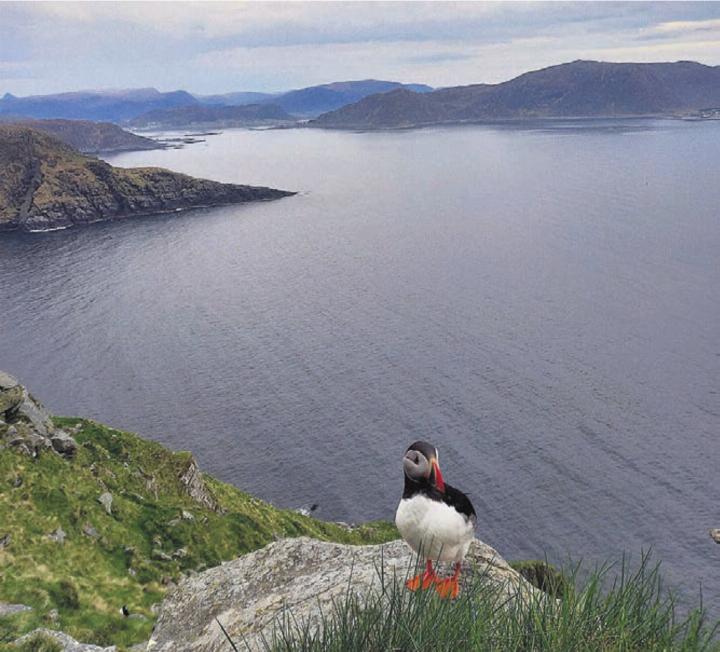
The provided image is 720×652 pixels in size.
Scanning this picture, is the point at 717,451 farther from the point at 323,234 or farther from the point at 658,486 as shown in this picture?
the point at 323,234

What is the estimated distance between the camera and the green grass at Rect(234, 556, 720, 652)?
7.66 metres

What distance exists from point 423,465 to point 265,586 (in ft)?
44.3

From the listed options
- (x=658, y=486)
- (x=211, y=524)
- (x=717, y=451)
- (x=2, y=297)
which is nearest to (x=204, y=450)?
(x=211, y=524)

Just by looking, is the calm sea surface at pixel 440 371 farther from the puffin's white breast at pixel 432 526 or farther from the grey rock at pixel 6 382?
the puffin's white breast at pixel 432 526

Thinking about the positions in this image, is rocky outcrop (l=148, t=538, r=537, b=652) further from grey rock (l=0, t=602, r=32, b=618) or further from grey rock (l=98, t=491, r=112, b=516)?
grey rock (l=98, t=491, r=112, b=516)

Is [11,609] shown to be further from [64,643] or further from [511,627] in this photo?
[511,627]

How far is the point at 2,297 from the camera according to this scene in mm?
142875

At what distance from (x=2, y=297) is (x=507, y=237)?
130454 millimetres

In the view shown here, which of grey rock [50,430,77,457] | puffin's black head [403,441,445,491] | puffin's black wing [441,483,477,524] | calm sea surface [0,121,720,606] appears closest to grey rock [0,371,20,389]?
grey rock [50,430,77,457]

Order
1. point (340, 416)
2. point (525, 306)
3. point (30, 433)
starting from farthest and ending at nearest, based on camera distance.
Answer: point (525, 306) → point (340, 416) → point (30, 433)

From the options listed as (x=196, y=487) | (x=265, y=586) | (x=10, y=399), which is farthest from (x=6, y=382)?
(x=265, y=586)

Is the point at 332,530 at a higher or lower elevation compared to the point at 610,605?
lower

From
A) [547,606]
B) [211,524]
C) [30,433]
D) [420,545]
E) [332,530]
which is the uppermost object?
[547,606]

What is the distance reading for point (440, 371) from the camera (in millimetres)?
96625
